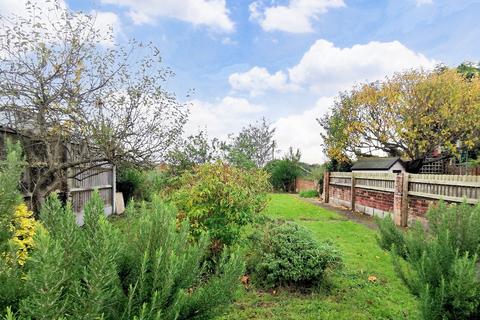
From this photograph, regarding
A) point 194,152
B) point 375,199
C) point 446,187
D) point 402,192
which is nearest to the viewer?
point 446,187

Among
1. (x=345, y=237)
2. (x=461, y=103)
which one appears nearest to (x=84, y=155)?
(x=345, y=237)

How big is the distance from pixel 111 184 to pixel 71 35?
7517 millimetres

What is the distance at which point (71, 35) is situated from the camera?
21.5ft

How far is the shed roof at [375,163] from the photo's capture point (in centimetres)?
1905

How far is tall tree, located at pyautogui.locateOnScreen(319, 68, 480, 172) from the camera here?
653 inches

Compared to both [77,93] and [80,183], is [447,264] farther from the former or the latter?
[80,183]

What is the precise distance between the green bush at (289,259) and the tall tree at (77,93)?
3670mm

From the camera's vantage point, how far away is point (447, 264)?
99.6 inches

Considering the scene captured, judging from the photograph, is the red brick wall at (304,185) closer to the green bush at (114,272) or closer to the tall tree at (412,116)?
the tall tree at (412,116)

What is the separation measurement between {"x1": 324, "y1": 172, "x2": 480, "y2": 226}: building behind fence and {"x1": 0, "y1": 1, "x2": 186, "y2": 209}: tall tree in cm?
560

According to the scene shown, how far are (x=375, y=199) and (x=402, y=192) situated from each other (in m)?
2.36

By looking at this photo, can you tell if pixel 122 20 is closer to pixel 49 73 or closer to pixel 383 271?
pixel 49 73

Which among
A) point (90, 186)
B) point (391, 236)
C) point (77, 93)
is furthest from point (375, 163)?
point (391, 236)

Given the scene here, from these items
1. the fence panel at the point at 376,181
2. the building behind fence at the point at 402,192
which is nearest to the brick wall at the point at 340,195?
the building behind fence at the point at 402,192
